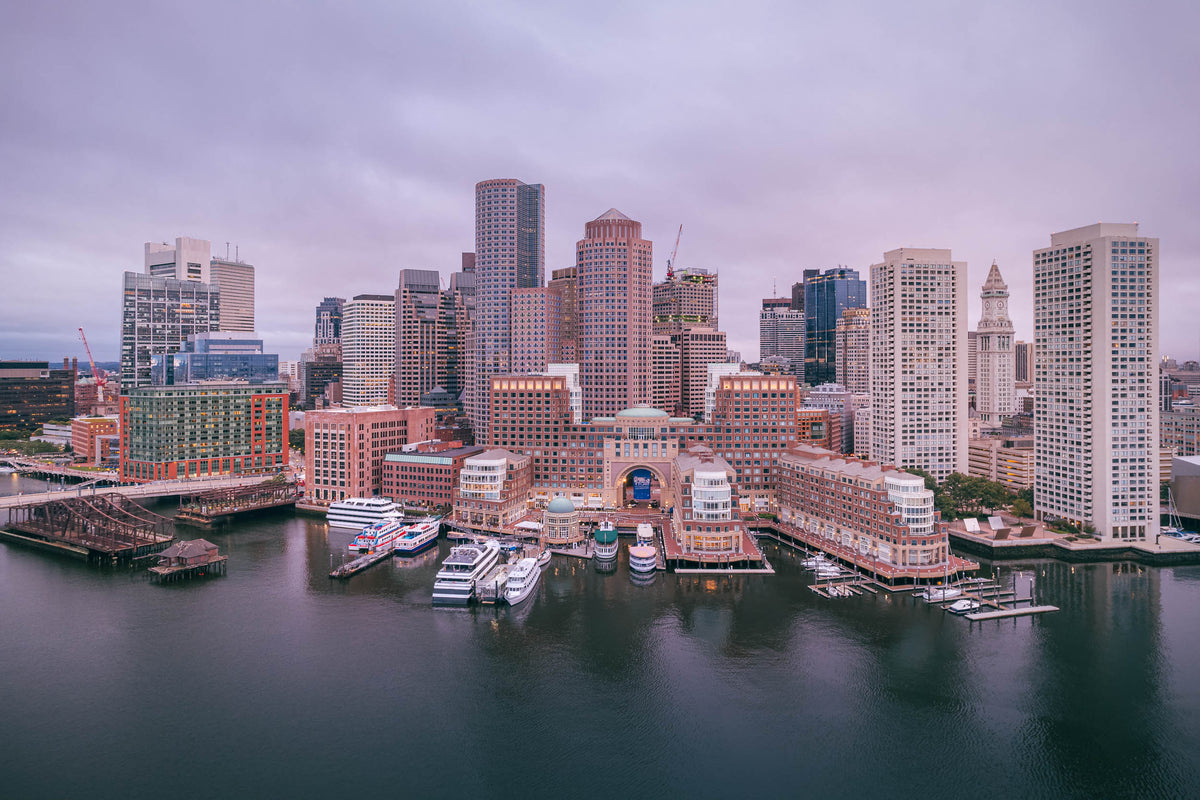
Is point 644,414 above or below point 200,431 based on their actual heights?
above

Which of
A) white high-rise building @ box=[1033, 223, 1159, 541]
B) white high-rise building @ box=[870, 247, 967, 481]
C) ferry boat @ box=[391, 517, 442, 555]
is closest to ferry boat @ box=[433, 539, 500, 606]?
ferry boat @ box=[391, 517, 442, 555]

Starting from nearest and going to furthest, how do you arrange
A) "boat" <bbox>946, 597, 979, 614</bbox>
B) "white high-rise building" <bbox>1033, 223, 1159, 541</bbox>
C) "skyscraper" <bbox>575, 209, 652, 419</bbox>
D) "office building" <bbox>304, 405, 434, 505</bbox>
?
"boat" <bbox>946, 597, 979, 614</bbox>
"white high-rise building" <bbox>1033, 223, 1159, 541</bbox>
"office building" <bbox>304, 405, 434, 505</bbox>
"skyscraper" <bbox>575, 209, 652, 419</bbox>

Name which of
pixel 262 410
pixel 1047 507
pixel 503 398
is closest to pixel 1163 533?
pixel 1047 507

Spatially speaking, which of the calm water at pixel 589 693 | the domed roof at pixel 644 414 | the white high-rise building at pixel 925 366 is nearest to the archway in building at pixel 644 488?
the domed roof at pixel 644 414

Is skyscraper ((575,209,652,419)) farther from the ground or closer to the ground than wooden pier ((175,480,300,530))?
farther from the ground

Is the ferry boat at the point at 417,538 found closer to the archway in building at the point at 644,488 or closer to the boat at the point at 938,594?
the archway in building at the point at 644,488

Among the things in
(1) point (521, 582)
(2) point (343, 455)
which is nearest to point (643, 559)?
(1) point (521, 582)

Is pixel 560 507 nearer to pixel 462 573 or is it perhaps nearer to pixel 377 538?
pixel 462 573

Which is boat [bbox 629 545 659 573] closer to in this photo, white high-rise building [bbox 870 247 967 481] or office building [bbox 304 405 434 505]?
office building [bbox 304 405 434 505]

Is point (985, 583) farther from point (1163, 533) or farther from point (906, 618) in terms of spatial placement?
point (1163, 533)
